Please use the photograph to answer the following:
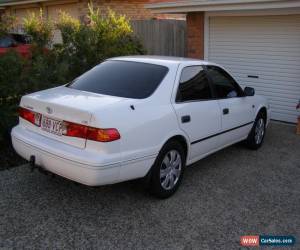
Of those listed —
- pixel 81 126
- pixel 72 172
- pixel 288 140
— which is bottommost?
pixel 288 140

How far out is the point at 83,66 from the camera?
26.5ft

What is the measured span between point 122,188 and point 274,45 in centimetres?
539

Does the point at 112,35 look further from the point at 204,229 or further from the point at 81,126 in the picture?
the point at 204,229

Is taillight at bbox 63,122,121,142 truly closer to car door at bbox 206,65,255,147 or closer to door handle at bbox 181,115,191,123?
door handle at bbox 181,115,191,123

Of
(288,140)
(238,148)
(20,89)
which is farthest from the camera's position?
(288,140)

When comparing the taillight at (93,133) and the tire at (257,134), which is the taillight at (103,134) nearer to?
the taillight at (93,133)

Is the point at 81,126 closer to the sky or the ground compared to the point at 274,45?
closer to the ground

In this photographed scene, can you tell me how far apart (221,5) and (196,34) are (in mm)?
1541

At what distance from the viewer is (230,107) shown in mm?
5695

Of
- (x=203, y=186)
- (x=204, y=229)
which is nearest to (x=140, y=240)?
(x=204, y=229)

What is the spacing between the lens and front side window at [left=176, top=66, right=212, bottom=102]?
4.83 metres

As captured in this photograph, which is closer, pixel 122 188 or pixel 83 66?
pixel 122 188

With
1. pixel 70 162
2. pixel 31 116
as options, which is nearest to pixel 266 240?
pixel 70 162

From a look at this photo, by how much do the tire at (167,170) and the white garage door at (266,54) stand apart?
4699 mm
